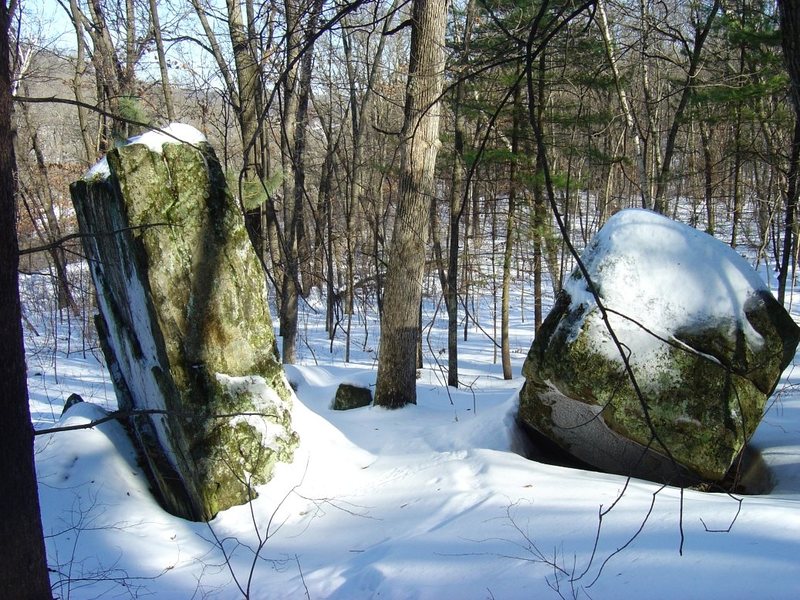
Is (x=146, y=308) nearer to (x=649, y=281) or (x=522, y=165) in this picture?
(x=649, y=281)

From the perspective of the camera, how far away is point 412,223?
732 centimetres

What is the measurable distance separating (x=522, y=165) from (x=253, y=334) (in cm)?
806

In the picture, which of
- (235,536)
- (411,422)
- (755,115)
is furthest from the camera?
(755,115)

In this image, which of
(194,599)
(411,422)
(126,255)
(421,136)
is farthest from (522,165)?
(194,599)

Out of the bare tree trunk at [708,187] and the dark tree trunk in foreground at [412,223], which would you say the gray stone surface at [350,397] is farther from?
the bare tree trunk at [708,187]

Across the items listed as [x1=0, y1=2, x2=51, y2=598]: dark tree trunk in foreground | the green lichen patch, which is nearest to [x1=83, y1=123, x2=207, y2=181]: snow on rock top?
[x1=0, y1=2, x2=51, y2=598]: dark tree trunk in foreground

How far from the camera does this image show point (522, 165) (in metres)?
12.0

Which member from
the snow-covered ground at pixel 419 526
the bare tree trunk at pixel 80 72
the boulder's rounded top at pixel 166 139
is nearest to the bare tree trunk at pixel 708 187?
the snow-covered ground at pixel 419 526

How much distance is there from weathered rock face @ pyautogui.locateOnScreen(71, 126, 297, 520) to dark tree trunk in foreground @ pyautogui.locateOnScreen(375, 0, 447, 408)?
1978 millimetres

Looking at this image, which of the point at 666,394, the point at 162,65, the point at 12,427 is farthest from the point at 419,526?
the point at 162,65

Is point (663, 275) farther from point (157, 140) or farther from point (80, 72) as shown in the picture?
point (80, 72)

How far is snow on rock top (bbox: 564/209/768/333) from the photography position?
5254mm

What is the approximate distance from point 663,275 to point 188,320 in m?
4.23

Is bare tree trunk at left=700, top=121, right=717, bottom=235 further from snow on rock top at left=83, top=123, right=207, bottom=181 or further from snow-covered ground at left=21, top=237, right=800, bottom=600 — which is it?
snow on rock top at left=83, top=123, right=207, bottom=181
